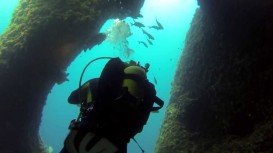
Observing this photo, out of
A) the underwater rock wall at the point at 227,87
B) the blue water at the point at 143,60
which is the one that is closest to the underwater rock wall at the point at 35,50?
the underwater rock wall at the point at 227,87

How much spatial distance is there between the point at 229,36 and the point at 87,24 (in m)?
3.90

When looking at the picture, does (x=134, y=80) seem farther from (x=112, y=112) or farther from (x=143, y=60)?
(x=143, y=60)

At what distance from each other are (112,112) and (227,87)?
4312mm

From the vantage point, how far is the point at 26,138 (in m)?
10.1

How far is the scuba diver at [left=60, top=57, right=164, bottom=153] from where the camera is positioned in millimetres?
3418

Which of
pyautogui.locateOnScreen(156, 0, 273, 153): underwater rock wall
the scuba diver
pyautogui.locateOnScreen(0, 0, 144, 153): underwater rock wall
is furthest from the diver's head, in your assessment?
pyautogui.locateOnScreen(0, 0, 144, 153): underwater rock wall

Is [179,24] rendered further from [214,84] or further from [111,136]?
[111,136]

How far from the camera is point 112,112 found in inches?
137

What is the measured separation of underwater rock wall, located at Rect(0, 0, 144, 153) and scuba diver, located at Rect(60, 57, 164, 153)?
5506 mm

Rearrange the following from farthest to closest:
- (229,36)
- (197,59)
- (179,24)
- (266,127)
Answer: (179,24) → (197,59) → (229,36) → (266,127)

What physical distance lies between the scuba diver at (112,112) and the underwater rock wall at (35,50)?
5506 mm

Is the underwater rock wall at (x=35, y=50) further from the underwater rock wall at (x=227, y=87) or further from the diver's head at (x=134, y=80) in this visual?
the diver's head at (x=134, y=80)

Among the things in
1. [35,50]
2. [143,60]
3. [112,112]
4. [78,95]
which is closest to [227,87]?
[78,95]

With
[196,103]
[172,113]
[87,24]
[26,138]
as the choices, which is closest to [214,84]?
[196,103]
